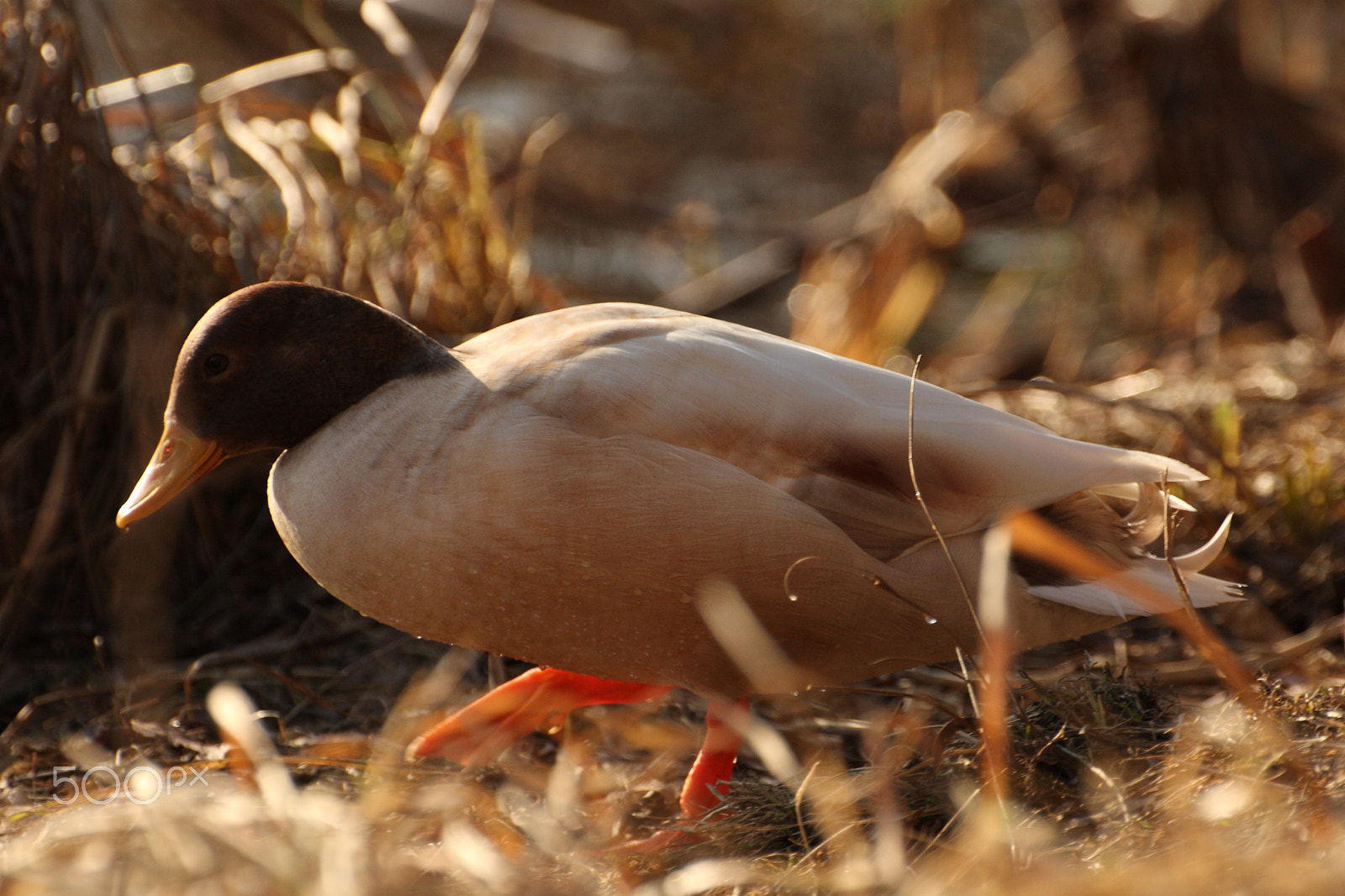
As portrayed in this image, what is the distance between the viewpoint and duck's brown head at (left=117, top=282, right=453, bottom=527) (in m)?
2.13

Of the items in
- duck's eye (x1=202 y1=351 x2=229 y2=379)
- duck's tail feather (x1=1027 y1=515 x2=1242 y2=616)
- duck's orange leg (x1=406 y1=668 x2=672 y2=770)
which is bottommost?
duck's orange leg (x1=406 y1=668 x2=672 y2=770)

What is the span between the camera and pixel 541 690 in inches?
96.7

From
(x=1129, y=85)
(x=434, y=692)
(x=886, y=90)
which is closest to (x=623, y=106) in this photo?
(x=886, y=90)

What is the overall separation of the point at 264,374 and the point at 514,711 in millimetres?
830

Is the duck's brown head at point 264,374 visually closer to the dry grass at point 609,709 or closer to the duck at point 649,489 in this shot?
the duck at point 649,489

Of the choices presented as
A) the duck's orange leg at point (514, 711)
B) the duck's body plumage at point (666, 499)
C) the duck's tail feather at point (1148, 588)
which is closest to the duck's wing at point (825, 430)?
the duck's body plumage at point (666, 499)

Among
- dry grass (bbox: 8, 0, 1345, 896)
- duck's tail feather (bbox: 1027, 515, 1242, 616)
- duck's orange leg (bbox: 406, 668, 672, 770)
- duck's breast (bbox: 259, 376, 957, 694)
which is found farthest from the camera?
duck's orange leg (bbox: 406, 668, 672, 770)

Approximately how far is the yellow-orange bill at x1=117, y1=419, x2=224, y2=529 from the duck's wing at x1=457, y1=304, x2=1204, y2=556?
54 cm

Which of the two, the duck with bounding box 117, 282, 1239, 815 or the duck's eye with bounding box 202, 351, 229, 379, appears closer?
the duck with bounding box 117, 282, 1239, 815

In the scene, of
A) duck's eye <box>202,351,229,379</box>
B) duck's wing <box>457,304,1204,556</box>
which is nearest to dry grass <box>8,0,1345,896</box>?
duck's wing <box>457,304,1204,556</box>

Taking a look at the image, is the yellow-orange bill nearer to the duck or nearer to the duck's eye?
the duck

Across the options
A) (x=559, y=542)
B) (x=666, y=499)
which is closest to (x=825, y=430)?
(x=666, y=499)

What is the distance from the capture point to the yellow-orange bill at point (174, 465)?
215 centimetres

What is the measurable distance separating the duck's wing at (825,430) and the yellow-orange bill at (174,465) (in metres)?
0.54
